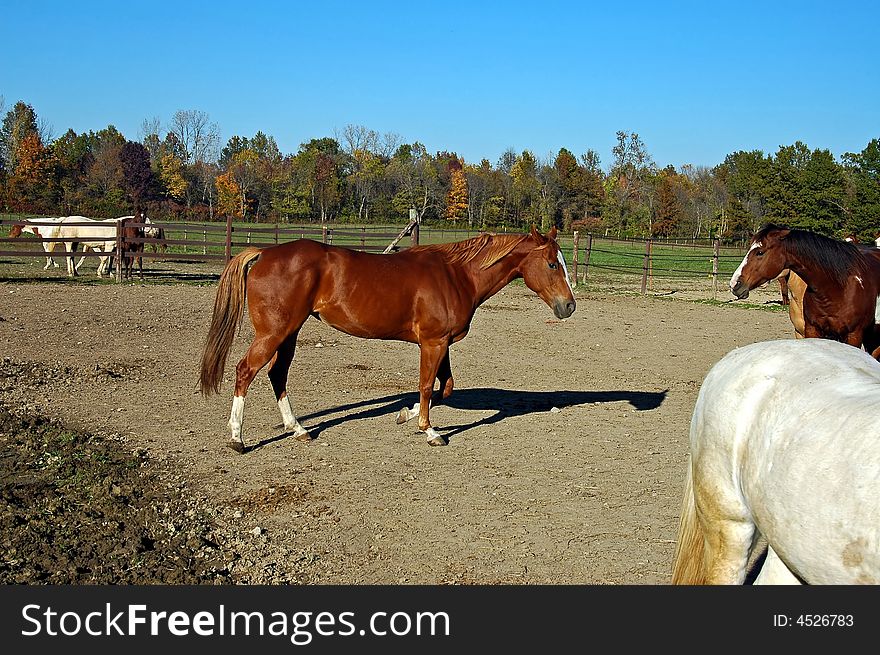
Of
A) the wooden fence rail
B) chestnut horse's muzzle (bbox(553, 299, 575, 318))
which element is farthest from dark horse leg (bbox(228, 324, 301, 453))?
the wooden fence rail

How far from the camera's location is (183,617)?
9.23 feet

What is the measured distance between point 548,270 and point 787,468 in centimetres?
470

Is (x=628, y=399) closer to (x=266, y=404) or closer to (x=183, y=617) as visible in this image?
(x=266, y=404)

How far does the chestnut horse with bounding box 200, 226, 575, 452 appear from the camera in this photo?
6.08m

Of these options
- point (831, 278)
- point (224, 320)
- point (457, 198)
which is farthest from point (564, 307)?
point (457, 198)

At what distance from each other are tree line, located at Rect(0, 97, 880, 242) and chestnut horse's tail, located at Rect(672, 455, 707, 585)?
164ft

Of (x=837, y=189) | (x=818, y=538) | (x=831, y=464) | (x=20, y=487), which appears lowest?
(x=20, y=487)

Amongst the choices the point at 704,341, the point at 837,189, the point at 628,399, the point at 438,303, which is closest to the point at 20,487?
the point at 438,303

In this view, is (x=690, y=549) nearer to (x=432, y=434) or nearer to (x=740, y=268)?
(x=432, y=434)

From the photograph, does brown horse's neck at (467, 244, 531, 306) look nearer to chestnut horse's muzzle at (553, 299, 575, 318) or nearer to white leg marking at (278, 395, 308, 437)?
chestnut horse's muzzle at (553, 299, 575, 318)

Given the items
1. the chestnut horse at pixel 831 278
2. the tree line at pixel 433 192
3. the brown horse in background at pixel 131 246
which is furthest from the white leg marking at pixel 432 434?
the tree line at pixel 433 192

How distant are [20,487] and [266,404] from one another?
112 inches

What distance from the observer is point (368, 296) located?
21.0 ft

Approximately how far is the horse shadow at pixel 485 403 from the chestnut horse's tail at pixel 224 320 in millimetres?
746
